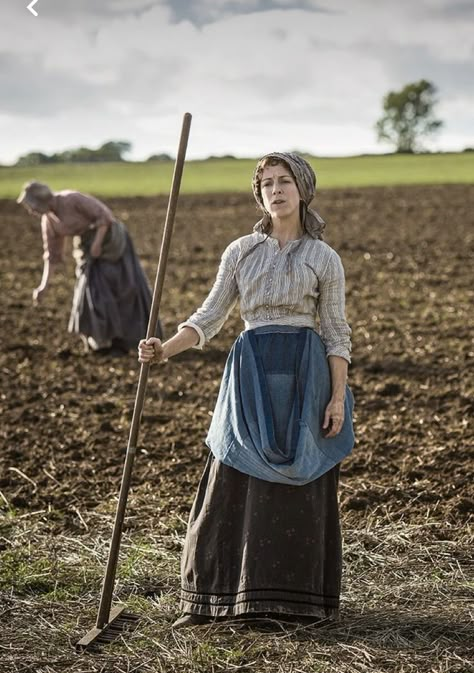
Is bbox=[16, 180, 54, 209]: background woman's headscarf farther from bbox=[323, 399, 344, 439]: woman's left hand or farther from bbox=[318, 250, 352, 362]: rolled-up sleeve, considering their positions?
bbox=[323, 399, 344, 439]: woman's left hand

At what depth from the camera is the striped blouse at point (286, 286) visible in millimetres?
3688

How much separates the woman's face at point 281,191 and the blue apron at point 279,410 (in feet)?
1.40

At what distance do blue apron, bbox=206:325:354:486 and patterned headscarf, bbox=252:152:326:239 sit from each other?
14.9 inches

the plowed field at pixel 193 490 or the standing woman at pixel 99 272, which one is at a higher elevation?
the standing woman at pixel 99 272

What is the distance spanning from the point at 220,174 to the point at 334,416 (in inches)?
1461

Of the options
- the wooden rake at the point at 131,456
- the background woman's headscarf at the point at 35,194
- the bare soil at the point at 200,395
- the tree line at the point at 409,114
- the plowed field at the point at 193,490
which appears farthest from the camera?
the tree line at the point at 409,114

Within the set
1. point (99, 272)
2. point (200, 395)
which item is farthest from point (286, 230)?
point (99, 272)

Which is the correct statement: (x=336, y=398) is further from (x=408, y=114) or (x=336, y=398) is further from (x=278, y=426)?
(x=408, y=114)

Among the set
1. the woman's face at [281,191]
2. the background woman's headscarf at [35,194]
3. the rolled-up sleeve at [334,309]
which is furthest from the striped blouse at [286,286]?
the background woman's headscarf at [35,194]

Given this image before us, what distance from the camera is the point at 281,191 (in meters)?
3.68

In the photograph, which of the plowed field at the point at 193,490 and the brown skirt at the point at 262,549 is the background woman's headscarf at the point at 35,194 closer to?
the plowed field at the point at 193,490

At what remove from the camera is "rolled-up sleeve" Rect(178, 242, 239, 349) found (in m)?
3.81

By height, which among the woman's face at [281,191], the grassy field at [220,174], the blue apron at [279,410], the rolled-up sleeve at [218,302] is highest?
the grassy field at [220,174]

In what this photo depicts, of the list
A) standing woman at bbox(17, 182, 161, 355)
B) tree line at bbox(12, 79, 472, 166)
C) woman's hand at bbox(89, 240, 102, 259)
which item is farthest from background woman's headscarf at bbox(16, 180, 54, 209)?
tree line at bbox(12, 79, 472, 166)
